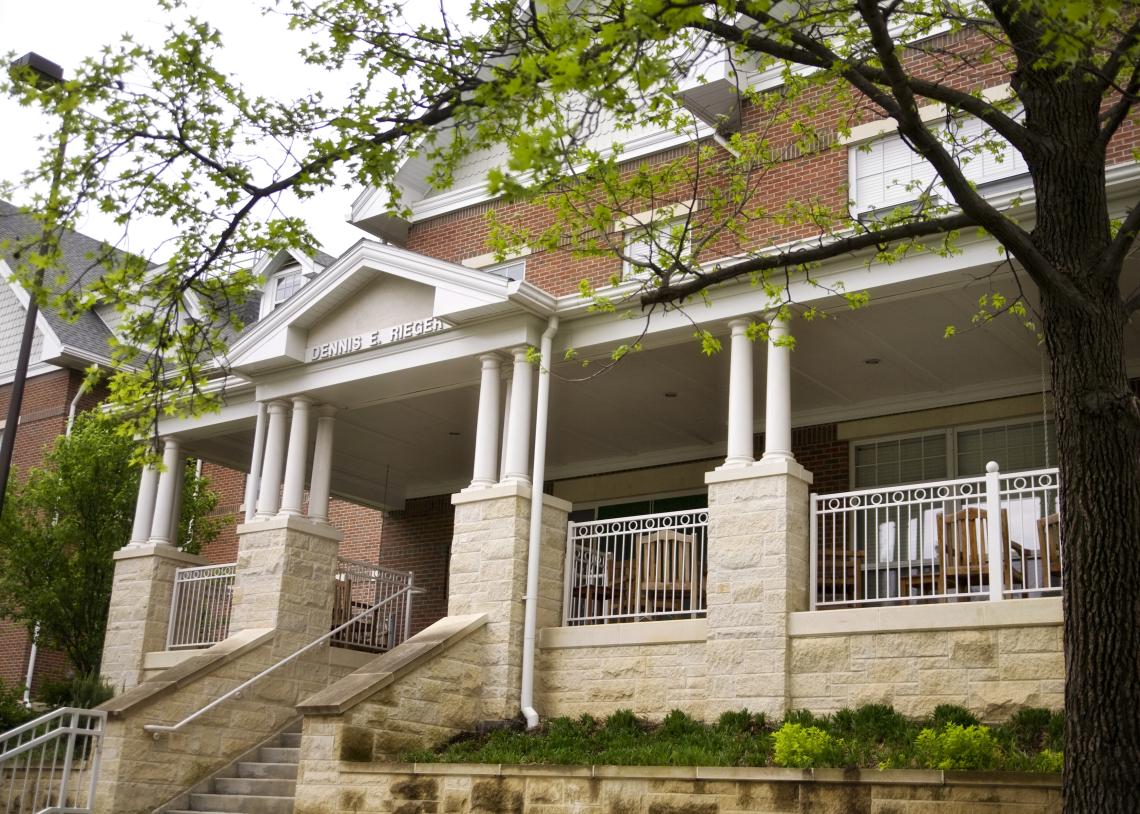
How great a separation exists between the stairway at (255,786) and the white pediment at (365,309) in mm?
4450

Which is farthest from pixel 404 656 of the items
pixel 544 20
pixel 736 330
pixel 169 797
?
pixel 544 20

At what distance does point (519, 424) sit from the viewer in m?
13.3

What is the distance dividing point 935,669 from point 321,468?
8135mm

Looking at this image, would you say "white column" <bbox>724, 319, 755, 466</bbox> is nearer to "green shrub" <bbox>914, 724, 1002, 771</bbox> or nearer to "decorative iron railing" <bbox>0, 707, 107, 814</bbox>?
"green shrub" <bbox>914, 724, 1002, 771</bbox>

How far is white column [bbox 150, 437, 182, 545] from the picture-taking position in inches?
673

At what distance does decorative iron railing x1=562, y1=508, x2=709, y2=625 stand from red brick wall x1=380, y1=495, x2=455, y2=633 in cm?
584

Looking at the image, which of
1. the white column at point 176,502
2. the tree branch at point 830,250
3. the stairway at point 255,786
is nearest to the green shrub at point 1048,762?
the tree branch at point 830,250

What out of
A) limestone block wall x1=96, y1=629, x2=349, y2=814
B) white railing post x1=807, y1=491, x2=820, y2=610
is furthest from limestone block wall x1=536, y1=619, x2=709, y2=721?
limestone block wall x1=96, y1=629, x2=349, y2=814

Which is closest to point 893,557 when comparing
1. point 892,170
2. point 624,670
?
point 624,670

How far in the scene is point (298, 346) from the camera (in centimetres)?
1510

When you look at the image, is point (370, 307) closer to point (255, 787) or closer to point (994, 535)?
point (255, 787)

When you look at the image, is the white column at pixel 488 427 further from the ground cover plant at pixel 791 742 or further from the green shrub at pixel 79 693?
the green shrub at pixel 79 693

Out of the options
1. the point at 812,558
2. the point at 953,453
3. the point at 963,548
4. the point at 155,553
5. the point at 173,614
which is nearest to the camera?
the point at 812,558

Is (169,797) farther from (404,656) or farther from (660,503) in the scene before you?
(660,503)
